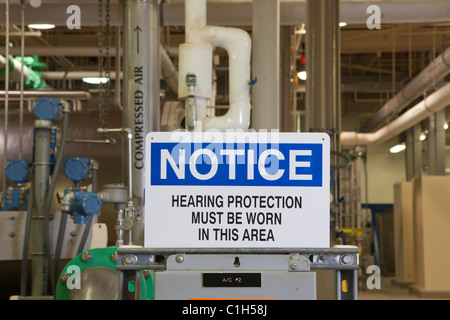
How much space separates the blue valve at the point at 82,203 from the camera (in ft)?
9.92

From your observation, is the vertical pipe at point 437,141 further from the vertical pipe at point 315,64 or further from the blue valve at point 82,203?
the blue valve at point 82,203

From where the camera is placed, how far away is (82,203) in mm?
3023

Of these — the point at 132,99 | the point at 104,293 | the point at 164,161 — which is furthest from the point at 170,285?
the point at 132,99

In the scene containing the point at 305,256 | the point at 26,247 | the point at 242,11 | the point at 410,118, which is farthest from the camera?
the point at 410,118

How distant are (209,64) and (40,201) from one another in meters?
1.17

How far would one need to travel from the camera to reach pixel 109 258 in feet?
8.57

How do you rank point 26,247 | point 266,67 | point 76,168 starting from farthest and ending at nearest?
point 266,67
point 76,168
point 26,247

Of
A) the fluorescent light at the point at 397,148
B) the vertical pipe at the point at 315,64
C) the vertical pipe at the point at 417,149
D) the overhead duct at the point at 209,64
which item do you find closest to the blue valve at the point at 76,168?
the overhead duct at the point at 209,64

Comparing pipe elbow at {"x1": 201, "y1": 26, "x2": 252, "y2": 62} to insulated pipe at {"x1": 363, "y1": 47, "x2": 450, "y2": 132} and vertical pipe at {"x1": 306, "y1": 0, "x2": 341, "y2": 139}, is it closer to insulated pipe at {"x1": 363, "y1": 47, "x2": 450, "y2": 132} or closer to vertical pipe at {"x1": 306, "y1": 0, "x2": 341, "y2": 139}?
vertical pipe at {"x1": 306, "y1": 0, "x2": 341, "y2": 139}

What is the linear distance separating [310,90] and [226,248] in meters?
3.54

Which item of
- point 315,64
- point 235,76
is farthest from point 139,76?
point 315,64

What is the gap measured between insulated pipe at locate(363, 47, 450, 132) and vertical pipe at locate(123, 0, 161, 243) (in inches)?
169

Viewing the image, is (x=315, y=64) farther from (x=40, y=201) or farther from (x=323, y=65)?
(x=40, y=201)

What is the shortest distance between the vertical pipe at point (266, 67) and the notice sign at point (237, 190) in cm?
228
